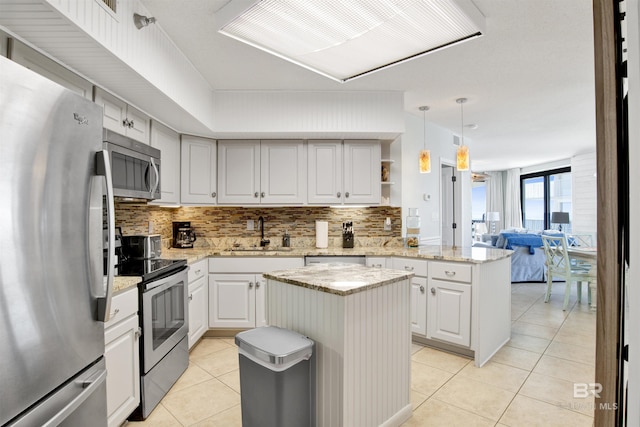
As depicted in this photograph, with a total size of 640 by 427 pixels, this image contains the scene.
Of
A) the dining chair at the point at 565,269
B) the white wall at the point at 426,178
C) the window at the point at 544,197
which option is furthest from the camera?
the window at the point at 544,197

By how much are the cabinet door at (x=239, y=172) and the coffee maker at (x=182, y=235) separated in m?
0.52

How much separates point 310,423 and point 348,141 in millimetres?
2838

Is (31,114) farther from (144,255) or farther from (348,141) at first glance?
(348,141)

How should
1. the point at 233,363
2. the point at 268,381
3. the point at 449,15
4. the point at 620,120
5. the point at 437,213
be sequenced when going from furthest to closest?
the point at 437,213
the point at 233,363
the point at 449,15
the point at 268,381
the point at 620,120

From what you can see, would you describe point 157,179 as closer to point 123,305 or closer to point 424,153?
point 123,305

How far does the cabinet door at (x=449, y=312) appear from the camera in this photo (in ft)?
9.71

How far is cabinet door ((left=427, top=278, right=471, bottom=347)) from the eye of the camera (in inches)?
116

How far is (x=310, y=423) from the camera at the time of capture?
1.74 metres

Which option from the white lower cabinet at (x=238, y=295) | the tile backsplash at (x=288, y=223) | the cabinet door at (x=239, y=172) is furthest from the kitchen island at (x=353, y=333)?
the tile backsplash at (x=288, y=223)

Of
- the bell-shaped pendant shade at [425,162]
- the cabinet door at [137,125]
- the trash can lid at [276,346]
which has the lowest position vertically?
the trash can lid at [276,346]

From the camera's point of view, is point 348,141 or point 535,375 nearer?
point 535,375

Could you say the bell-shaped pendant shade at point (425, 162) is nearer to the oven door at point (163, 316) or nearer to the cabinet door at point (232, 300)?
the cabinet door at point (232, 300)

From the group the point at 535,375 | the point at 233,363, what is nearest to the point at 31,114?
the point at 233,363

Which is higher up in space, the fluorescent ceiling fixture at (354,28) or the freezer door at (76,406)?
the fluorescent ceiling fixture at (354,28)
